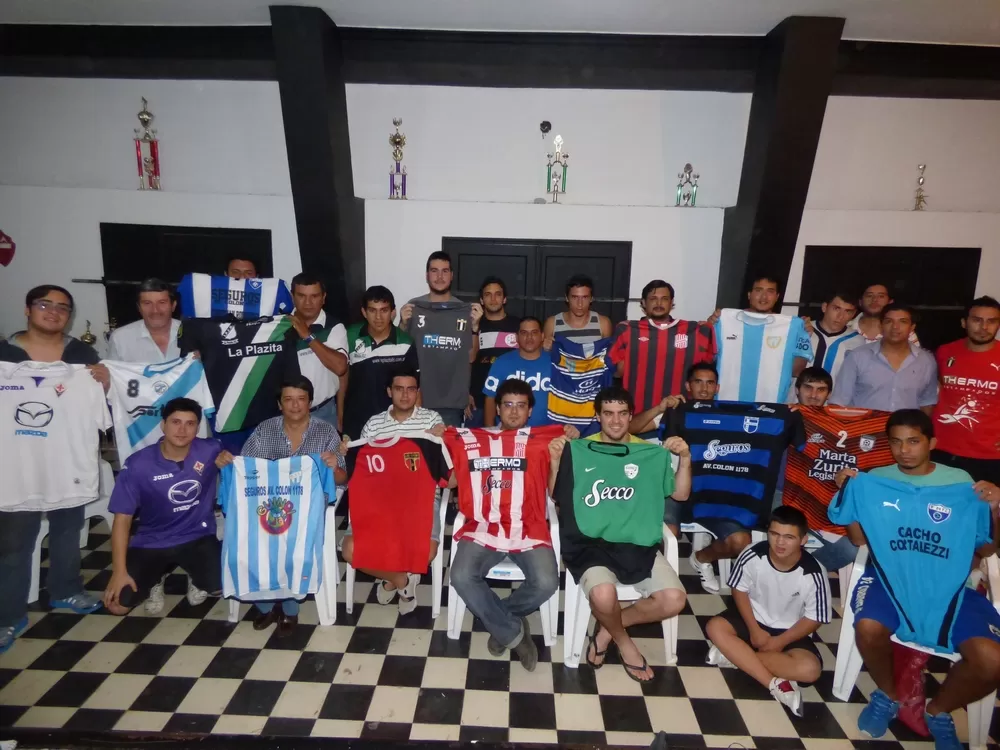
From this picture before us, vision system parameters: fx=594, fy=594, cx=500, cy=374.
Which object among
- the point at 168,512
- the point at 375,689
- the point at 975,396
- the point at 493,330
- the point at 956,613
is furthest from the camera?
the point at 493,330

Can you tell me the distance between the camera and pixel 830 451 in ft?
9.53

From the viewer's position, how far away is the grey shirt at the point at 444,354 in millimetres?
3596

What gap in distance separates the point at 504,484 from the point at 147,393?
1.92 m

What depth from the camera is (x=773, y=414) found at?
2965 millimetres

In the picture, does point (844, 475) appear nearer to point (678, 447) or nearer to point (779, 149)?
point (678, 447)

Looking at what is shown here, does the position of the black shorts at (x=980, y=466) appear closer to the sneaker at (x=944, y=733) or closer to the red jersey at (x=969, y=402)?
the red jersey at (x=969, y=402)

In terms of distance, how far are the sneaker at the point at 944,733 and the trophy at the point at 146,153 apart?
5.68m

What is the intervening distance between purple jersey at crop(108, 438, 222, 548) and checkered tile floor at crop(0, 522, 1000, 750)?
0.43m

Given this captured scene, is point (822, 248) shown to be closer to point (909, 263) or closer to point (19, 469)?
point (909, 263)

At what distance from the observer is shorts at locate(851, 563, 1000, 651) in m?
2.20

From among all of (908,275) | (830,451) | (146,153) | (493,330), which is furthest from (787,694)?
(146,153)

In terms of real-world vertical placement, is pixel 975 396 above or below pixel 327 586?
above

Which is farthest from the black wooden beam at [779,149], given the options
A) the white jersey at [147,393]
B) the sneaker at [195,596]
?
the sneaker at [195,596]

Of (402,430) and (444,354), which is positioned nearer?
(402,430)
